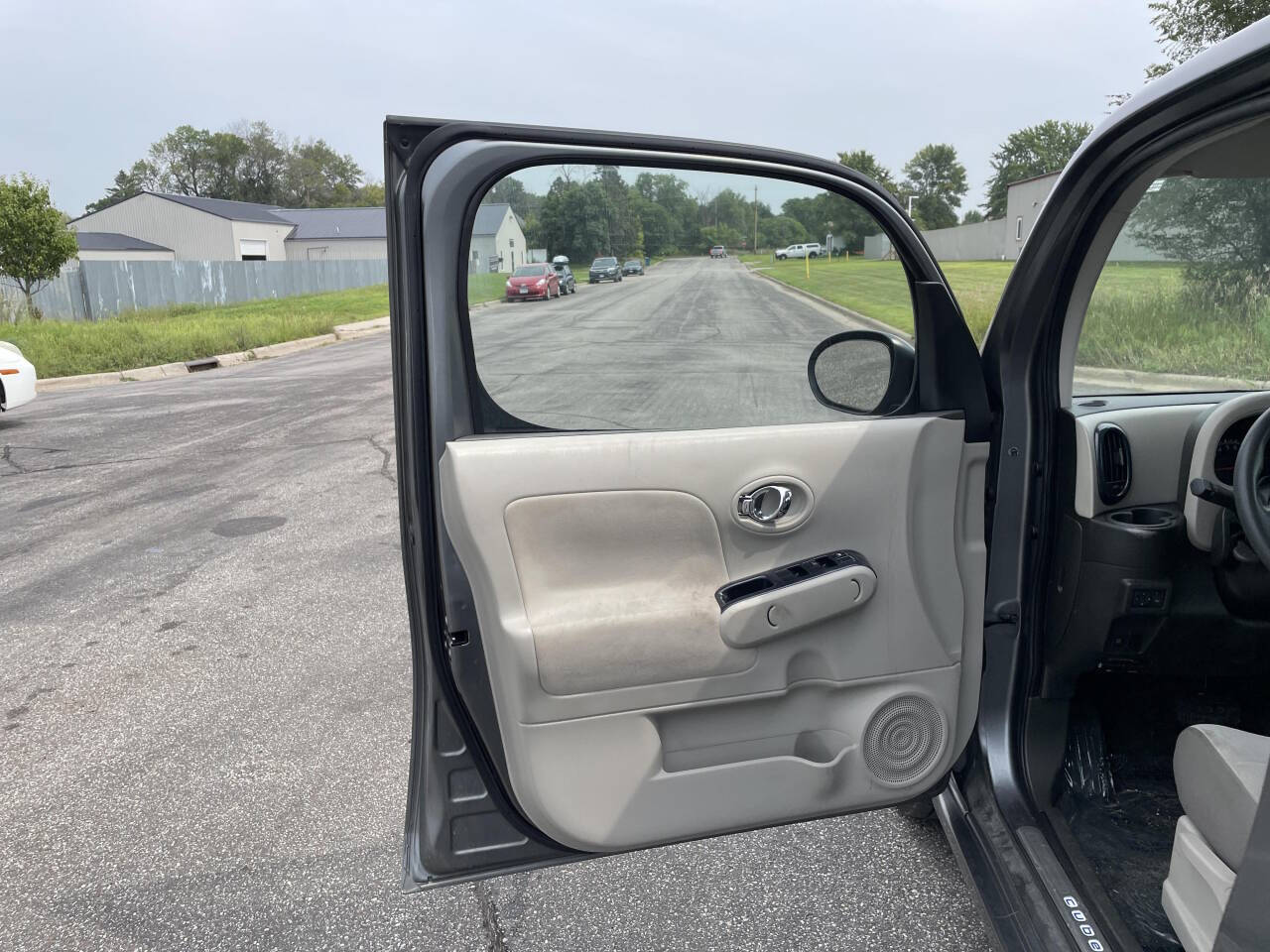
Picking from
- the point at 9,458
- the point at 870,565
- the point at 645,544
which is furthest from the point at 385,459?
the point at 870,565

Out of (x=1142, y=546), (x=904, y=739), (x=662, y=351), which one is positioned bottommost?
(x=904, y=739)

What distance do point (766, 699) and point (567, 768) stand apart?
1.53 feet

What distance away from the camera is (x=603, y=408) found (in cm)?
212

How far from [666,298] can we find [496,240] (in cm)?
48

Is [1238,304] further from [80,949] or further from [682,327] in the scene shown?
[80,949]

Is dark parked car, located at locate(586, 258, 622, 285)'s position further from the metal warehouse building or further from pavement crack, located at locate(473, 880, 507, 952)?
the metal warehouse building

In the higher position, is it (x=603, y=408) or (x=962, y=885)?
(x=603, y=408)

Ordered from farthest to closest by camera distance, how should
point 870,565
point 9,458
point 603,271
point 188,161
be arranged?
point 188,161, point 9,458, point 603,271, point 870,565

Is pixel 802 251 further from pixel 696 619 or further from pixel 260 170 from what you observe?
pixel 260 170

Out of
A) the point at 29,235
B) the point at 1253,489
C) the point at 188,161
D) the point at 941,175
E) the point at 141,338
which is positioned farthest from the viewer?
the point at 188,161

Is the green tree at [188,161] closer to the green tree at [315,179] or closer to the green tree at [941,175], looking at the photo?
the green tree at [315,179]

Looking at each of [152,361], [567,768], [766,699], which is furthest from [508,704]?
[152,361]

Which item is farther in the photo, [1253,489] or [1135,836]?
[1135,836]

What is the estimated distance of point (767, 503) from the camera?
209 centimetres
